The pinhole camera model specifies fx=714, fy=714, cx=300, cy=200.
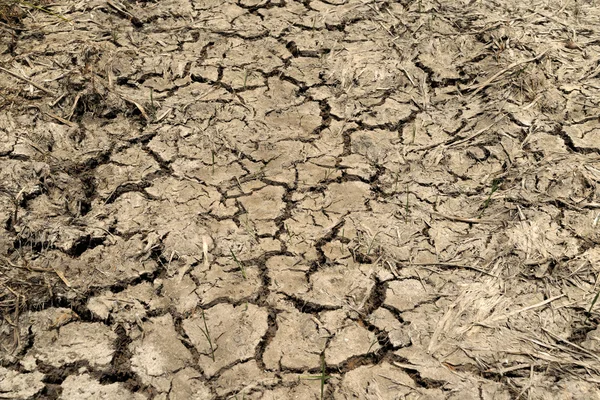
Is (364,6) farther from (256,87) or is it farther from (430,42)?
(256,87)

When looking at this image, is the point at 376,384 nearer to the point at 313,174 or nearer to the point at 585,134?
the point at 313,174

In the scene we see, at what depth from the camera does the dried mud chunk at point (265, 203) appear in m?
3.01

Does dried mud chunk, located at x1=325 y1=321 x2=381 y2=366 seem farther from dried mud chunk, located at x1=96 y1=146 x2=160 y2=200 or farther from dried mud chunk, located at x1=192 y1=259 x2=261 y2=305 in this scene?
dried mud chunk, located at x1=96 y1=146 x2=160 y2=200

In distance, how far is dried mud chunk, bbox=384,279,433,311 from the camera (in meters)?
2.68

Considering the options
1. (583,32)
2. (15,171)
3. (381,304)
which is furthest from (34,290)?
(583,32)

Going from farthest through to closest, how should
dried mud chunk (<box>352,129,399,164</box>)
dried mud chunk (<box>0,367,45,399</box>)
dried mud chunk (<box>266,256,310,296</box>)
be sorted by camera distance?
dried mud chunk (<box>352,129,399,164</box>), dried mud chunk (<box>266,256,310,296</box>), dried mud chunk (<box>0,367,45,399</box>)

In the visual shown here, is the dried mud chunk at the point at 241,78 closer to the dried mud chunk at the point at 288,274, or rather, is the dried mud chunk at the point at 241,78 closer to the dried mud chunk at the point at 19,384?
the dried mud chunk at the point at 288,274

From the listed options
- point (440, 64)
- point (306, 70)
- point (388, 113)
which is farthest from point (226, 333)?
point (440, 64)

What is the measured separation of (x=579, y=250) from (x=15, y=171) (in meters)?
2.35

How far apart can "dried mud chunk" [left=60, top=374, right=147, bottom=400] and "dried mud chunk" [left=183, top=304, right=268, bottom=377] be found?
0.26 m

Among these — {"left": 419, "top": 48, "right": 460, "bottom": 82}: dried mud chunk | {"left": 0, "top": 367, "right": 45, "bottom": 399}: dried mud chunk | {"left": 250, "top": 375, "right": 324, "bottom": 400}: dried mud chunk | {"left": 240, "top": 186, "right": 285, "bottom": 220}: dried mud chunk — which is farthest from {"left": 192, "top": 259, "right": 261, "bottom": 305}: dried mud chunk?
{"left": 419, "top": 48, "right": 460, "bottom": 82}: dried mud chunk

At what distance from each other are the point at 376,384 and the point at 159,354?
0.76m

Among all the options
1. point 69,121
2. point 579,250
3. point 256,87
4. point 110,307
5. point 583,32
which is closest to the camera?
point 110,307

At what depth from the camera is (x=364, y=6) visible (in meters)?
4.02
